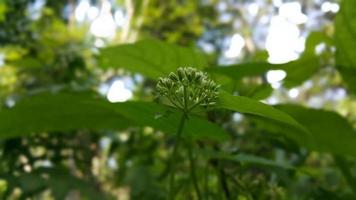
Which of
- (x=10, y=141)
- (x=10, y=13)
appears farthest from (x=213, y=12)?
(x=10, y=141)

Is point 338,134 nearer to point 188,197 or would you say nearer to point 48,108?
point 188,197

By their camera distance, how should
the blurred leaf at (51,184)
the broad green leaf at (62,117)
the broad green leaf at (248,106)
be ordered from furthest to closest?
the blurred leaf at (51,184), the broad green leaf at (62,117), the broad green leaf at (248,106)

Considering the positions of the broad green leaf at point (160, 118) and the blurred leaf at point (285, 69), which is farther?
the blurred leaf at point (285, 69)

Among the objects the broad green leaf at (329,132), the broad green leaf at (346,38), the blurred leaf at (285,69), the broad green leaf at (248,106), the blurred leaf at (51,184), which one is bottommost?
the blurred leaf at (51,184)

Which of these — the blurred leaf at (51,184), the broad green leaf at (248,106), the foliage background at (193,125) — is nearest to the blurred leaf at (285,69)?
the foliage background at (193,125)

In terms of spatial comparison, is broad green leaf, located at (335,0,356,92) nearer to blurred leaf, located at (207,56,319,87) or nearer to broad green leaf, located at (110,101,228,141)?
blurred leaf, located at (207,56,319,87)

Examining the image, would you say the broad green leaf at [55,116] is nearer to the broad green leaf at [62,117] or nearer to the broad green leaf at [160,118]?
the broad green leaf at [62,117]

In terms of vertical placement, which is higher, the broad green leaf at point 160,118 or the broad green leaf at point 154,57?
the broad green leaf at point 154,57
